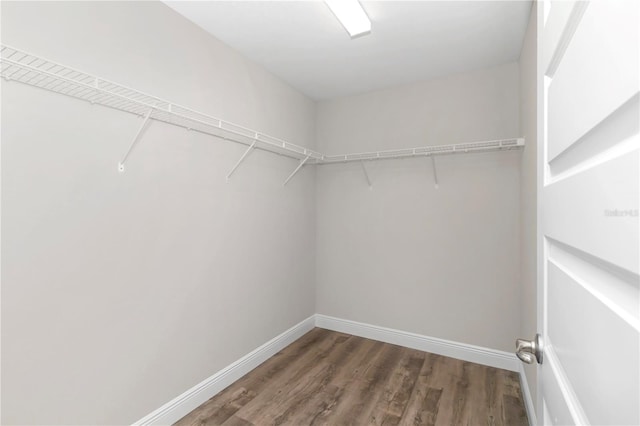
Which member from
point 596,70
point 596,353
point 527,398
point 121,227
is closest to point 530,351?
point 596,353

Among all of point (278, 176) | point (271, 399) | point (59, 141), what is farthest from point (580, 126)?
point (278, 176)

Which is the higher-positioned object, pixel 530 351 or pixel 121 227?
pixel 121 227

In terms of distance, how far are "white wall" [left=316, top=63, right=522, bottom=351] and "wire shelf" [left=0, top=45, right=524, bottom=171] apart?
202 millimetres

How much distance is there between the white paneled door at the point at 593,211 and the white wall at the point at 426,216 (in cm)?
195

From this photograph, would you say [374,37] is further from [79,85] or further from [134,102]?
[79,85]

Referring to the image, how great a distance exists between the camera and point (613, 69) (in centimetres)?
37

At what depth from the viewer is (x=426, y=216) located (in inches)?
106

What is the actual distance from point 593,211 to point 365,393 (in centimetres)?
209

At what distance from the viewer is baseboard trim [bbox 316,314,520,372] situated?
2.40m

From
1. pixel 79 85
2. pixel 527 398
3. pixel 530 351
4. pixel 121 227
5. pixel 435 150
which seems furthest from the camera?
pixel 435 150

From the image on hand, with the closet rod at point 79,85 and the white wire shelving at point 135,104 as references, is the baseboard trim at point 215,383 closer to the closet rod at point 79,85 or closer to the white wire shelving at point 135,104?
the white wire shelving at point 135,104

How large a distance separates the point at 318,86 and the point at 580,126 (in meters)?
2.67

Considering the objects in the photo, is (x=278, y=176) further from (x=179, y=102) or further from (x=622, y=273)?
(x=622, y=273)

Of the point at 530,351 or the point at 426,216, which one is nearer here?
the point at 530,351
